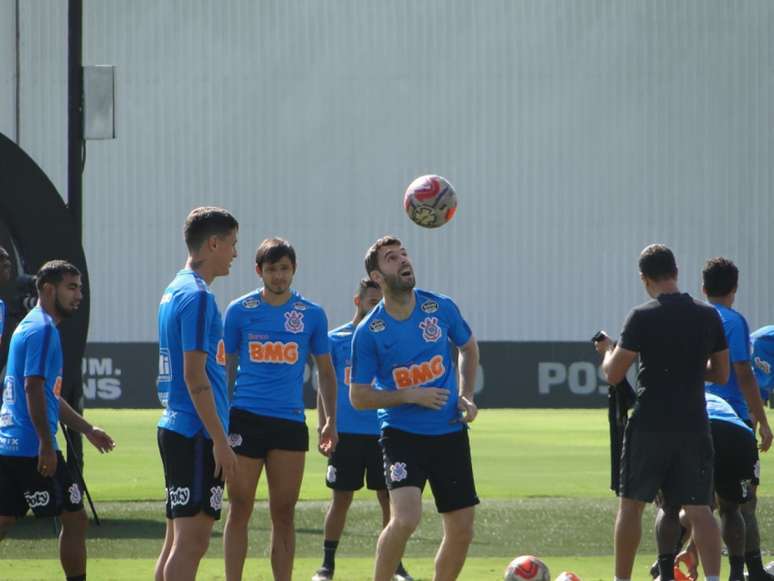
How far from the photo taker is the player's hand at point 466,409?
25.7ft

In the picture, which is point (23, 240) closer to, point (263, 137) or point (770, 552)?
point (770, 552)

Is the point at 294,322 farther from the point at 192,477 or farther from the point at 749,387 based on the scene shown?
the point at 749,387

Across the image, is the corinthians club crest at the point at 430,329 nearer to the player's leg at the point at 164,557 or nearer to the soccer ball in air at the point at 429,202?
the player's leg at the point at 164,557

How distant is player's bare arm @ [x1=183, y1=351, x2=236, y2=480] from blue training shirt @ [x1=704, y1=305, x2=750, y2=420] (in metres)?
3.45

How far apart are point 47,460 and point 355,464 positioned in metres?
2.80

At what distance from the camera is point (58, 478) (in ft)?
27.2

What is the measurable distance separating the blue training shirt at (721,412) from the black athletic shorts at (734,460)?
0.03m

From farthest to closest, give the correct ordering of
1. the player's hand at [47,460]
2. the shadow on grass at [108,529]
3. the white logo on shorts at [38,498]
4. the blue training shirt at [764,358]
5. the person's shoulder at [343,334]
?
1. the shadow on grass at [108,529]
2. the person's shoulder at [343,334]
3. the blue training shirt at [764,358]
4. the white logo on shorts at [38,498]
5. the player's hand at [47,460]

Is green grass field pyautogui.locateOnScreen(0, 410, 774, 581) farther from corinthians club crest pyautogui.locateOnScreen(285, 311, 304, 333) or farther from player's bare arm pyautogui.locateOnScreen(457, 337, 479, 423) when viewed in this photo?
player's bare arm pyautogui.locateOnScreen(457, 337, 479, 423)

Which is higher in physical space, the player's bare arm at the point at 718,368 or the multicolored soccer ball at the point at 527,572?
the player's bare arm at the point at 718,368

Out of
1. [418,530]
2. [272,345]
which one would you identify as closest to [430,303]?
[272,345]

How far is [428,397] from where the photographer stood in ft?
25.6

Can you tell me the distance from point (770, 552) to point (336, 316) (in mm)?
29151

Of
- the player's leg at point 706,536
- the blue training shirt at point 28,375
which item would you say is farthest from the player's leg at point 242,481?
the player's leg at point 706,536
